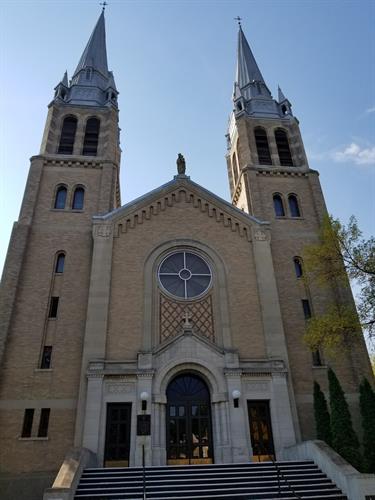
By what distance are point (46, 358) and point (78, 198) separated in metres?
10.2

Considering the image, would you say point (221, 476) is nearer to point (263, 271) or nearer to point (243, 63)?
point (263, 271)

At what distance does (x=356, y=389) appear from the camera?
64.3ft

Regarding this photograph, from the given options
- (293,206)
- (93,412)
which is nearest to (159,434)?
(93,412)

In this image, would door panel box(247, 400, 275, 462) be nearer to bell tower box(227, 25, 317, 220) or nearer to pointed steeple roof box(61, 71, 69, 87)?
bell tower box(227, 25, 317, 220)

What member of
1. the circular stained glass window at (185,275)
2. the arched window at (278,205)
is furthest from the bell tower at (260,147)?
the circular stained glass window at (185,275)

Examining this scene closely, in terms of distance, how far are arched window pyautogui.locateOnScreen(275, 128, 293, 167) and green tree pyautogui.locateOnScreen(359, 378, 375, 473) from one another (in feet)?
56.0

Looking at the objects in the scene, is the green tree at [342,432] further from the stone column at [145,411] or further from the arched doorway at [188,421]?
the stone column at [145,411]

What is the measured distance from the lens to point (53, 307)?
2061 centimetres

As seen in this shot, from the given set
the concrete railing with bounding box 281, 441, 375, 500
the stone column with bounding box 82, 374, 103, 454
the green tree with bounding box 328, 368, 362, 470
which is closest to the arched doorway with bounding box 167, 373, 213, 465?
the stone column with bounding box 82, 374, 103, 454

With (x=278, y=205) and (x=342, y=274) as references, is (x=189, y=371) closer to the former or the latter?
(x=342, y=274)

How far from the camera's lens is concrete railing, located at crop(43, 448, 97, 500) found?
11.3 m

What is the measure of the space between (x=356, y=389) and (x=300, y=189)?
43.1 ft

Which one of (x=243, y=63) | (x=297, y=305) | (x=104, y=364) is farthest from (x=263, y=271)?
(x=243, y=63)

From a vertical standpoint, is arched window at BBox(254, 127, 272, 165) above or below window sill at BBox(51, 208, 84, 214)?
above
